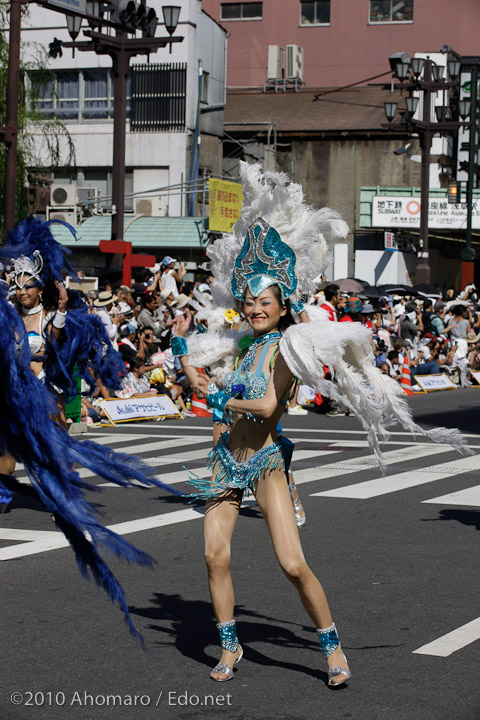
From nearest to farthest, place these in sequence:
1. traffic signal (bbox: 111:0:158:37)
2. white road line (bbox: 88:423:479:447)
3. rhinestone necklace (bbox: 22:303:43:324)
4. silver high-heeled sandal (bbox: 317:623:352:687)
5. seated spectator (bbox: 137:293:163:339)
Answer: silver high-heeled sandal (bbox: 317:623:352:687) < rhinestone necklace (bbox: 22:303:43:324) < white road line (bbox: 88:423:479:447) < seated spectator (bbox: 137:293:163:339) < traffic signal (bbox: 111:0:158:37)

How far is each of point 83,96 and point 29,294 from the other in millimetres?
32492

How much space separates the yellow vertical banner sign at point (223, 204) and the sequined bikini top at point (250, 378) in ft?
87.7

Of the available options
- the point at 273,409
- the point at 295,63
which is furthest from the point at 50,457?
the point at 295,63

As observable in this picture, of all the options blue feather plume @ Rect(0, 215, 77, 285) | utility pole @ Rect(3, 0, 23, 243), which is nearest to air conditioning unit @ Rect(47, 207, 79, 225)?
utility pole @ Rect(3, 0, 23, 243)

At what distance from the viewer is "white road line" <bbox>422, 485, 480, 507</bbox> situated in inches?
385

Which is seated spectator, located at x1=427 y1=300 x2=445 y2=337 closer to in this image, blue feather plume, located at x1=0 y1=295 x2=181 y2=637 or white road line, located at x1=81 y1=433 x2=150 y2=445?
white road line, located at x1=81 y1=433 x2=150 y2=445

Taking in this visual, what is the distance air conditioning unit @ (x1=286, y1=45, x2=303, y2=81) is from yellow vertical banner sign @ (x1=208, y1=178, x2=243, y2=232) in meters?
16.9

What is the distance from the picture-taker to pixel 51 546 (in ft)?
26.2

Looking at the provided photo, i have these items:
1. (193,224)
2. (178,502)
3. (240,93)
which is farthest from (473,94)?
(178,502)

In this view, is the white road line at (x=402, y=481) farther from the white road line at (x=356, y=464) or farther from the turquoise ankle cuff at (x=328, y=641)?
the turquoise ankle cuff at (x=328, y=641)

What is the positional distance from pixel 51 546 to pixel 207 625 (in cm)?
228

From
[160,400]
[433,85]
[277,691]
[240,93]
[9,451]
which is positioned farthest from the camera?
[240,93]

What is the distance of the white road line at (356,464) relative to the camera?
1141 cm

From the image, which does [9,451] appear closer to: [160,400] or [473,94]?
[160,400]
